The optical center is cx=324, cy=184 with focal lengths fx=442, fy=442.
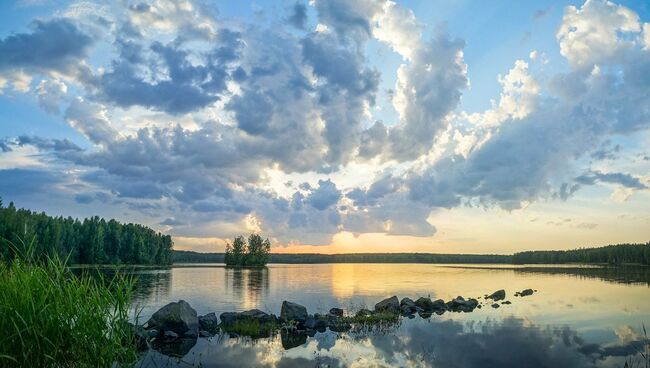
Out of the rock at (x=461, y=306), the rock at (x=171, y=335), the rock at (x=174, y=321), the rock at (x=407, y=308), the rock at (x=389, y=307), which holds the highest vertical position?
the rock at (x=174, y=321)

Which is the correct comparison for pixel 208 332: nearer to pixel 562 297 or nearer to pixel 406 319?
pixel 406 319

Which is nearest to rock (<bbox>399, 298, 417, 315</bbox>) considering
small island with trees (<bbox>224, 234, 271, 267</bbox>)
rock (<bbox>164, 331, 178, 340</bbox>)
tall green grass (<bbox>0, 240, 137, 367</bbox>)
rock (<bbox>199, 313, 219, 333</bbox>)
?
rock (<bbox>199, 313, 219, 333</bbox>)

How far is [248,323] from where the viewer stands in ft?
102

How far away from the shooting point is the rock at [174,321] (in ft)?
91.1

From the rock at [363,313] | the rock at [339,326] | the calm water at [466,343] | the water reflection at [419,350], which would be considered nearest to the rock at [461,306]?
the calm water at [466,343]

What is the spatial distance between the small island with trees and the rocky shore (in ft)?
437

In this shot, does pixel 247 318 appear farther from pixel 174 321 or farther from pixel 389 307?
pixel 389 307

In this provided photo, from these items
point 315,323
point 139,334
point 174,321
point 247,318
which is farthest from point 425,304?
point 139,334

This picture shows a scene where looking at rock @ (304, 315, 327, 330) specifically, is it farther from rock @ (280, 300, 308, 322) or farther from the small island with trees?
the small island with trees

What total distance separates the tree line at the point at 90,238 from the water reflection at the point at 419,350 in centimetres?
8616

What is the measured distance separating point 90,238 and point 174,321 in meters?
122

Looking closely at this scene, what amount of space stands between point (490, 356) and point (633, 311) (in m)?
25.2

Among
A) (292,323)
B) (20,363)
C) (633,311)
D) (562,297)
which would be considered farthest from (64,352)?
(562,297)

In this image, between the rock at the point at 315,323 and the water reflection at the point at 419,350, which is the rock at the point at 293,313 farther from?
the water reflection at the point at 419,350
